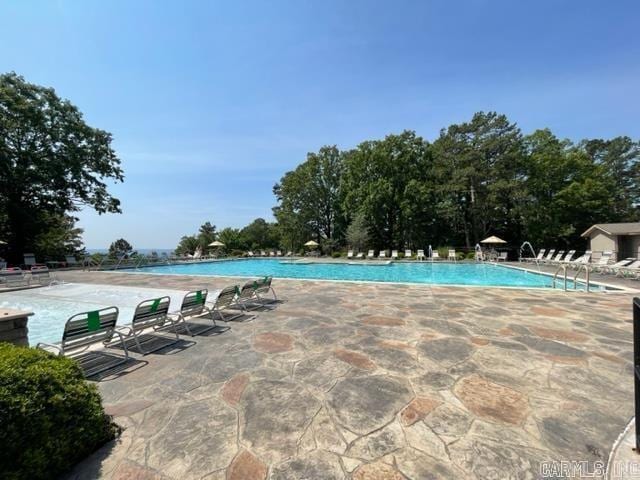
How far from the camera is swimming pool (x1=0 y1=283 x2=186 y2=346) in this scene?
6294 millimetres

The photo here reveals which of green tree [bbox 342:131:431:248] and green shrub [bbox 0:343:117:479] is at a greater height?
green tree [bbox 342:131:431:248]

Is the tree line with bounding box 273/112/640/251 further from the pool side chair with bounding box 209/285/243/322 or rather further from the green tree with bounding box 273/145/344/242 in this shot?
the pool side chair with bounding box 209/285/243/322

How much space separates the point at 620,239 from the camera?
19234 mm

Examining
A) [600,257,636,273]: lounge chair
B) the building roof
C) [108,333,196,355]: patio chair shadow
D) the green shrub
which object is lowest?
[108,333,196,355]: patio chair shadow

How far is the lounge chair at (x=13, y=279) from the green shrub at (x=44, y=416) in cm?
1385

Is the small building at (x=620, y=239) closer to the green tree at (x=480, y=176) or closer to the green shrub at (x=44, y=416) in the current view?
the green tree at (x=480, y=176)

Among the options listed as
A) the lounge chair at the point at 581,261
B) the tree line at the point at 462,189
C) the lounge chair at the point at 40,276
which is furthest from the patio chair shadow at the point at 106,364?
the tree line at the point at 462,189

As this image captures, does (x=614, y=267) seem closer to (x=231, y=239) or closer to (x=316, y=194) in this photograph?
(x=316, y=194)

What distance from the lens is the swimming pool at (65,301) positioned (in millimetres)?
6294

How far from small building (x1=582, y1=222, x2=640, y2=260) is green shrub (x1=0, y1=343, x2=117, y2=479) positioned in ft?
86.7

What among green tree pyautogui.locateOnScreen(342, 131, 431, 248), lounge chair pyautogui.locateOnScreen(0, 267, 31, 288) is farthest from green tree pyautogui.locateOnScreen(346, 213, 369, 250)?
lounge chair pyautogui.locateOnScreen(0, 267, 31, 288)

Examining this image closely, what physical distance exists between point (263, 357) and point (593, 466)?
→ 349 centimetres

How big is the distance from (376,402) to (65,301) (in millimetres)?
10574

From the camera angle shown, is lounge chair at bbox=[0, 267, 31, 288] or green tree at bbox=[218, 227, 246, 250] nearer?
lounge chair at bbox=[0, 267, 31, 288]
